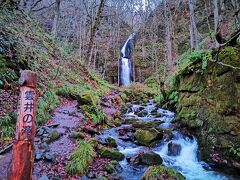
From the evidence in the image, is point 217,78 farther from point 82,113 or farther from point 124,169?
point 82,113

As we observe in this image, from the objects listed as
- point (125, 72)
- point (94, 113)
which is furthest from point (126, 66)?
point (94, 113)

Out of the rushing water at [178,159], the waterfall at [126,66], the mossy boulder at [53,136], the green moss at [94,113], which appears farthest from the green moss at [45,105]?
the waterfall at [126,66]

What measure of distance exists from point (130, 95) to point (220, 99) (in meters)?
12.0

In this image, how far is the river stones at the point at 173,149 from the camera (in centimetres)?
804

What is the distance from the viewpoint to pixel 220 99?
7.74m

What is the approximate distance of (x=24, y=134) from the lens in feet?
13.0

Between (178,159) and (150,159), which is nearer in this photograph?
(150,159)

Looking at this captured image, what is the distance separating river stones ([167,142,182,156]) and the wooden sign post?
506 cm

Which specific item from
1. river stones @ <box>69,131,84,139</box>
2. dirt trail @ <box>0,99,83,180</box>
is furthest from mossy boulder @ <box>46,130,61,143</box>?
river stones @ <box>69,131,84,139</box>

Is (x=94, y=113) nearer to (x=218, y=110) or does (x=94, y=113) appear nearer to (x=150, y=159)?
(x=150, y=159)

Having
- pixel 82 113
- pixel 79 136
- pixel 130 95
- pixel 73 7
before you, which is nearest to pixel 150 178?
pixel 79 136

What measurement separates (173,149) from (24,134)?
5338mm

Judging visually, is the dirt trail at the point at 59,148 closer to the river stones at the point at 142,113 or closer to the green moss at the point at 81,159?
the green moss at the point at 81,159

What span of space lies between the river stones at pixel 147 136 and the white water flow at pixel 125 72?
17.6 metres
